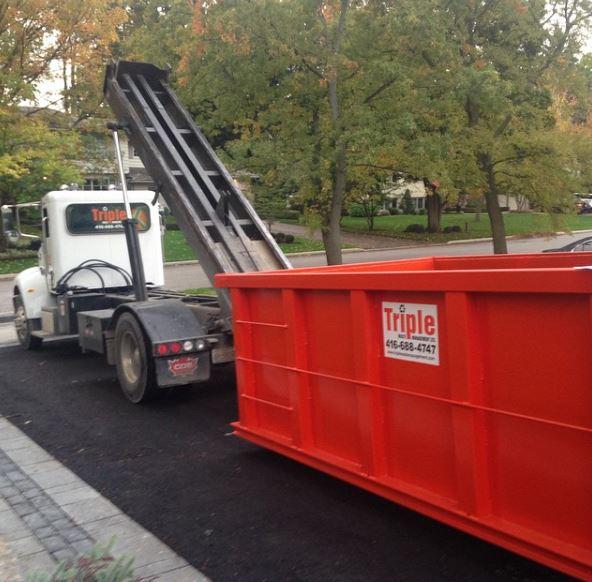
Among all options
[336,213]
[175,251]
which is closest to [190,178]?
[336,213]

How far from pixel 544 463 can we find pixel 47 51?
2321cm

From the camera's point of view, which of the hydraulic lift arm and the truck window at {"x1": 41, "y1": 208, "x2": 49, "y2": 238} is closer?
the hydraulic lift arm

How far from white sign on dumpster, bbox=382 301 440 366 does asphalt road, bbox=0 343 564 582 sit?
42.8 inches

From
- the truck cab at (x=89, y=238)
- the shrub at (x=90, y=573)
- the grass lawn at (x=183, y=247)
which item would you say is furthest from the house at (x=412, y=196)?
the shrub at (x=90, y=573)

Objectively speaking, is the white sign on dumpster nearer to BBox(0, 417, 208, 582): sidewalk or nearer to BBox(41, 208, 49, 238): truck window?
BBox(0, 417, 208, 582): sidewalk

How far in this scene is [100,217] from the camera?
1088 centimetres

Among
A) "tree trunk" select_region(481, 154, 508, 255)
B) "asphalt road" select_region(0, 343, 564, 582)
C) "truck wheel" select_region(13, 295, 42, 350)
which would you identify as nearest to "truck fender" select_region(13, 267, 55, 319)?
"truck wheel" select_region(13, 295, 42, 350)

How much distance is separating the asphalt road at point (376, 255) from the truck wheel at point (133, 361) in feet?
39.2

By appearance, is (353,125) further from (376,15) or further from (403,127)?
(376,15)

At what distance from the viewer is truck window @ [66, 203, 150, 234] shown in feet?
35.2

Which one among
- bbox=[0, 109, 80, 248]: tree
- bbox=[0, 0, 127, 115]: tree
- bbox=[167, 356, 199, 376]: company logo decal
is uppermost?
bbox=[0, 0, 127, 115]: tree

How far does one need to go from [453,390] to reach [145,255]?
7865 millimetres

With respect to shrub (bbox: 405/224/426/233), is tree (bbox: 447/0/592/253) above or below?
above

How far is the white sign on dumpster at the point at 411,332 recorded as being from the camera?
162 inches
